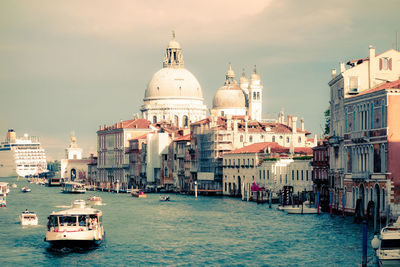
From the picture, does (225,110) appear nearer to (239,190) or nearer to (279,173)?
(239,190)

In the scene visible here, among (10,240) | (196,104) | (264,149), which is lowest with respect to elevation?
(10,240)

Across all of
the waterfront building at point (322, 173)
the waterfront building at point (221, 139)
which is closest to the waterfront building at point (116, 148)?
the waterfront building at point (221, 139)

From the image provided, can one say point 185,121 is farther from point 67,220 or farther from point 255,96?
point 67,220

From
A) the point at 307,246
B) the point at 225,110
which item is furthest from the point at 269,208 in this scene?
the point at 225,110

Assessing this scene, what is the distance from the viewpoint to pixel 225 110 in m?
155

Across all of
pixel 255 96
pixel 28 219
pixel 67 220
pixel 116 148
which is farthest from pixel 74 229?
pixel 255 96

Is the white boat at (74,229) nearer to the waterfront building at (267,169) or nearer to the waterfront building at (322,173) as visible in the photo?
the waterfront building at (322,173)

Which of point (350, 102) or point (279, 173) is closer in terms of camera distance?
point (350, 102)

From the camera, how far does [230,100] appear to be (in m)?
154

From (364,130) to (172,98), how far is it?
120 metres

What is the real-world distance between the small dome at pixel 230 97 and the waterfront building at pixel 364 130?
91.4 metres

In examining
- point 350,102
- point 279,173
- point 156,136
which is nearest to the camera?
point 350,102

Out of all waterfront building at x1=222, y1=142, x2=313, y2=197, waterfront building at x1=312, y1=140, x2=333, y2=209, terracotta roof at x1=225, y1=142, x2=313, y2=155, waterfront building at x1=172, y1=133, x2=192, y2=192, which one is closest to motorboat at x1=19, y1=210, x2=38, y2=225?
waterfront building at x1=312, y1=140, x2=333, y2=209

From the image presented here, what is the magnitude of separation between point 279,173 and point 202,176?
91.6 ft
